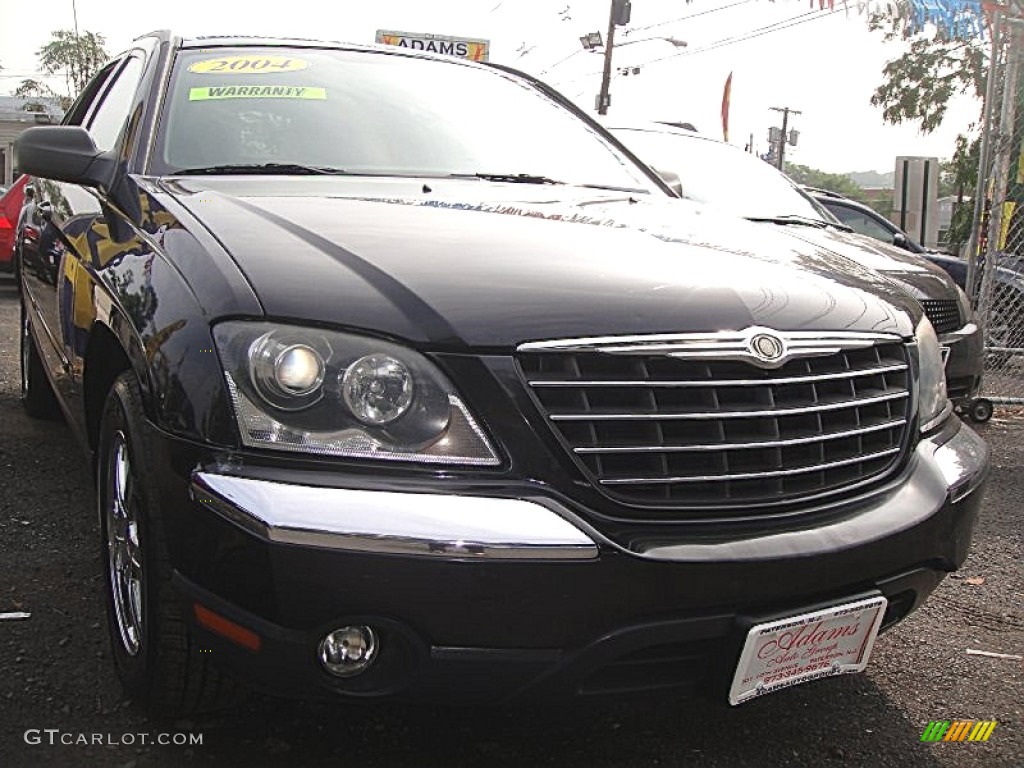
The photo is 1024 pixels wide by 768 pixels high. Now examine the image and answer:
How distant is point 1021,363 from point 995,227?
59.3 inches

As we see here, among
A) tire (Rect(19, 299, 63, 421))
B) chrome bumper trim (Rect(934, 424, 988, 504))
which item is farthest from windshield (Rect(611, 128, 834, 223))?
chrome bumper trim (Rect(934, 424, 988, 504))

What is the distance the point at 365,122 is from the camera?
3215 millimetres

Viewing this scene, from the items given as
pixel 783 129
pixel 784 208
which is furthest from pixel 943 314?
pixel 783 129

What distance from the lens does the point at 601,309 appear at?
192 cm

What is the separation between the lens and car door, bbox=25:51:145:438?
111 inches

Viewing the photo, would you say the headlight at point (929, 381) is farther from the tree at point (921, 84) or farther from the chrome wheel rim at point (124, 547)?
the tree at point (921, 84)

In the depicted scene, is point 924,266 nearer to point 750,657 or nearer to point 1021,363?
point 1021,363

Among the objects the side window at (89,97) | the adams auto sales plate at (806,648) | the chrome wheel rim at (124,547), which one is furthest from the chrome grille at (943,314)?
the chrome wheel rim at (124,547)

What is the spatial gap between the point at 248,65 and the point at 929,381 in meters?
2.20

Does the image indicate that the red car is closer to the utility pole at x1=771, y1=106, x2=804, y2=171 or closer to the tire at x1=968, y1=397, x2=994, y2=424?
the tire at x1=968, y1=397, x2=994, y2=424

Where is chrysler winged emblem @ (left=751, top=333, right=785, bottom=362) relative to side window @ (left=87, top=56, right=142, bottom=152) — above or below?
below

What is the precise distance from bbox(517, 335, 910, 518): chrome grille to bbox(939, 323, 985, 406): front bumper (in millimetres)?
3751

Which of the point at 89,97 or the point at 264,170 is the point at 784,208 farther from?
the point at 264,170

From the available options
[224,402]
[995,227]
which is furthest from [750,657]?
[995,227]
